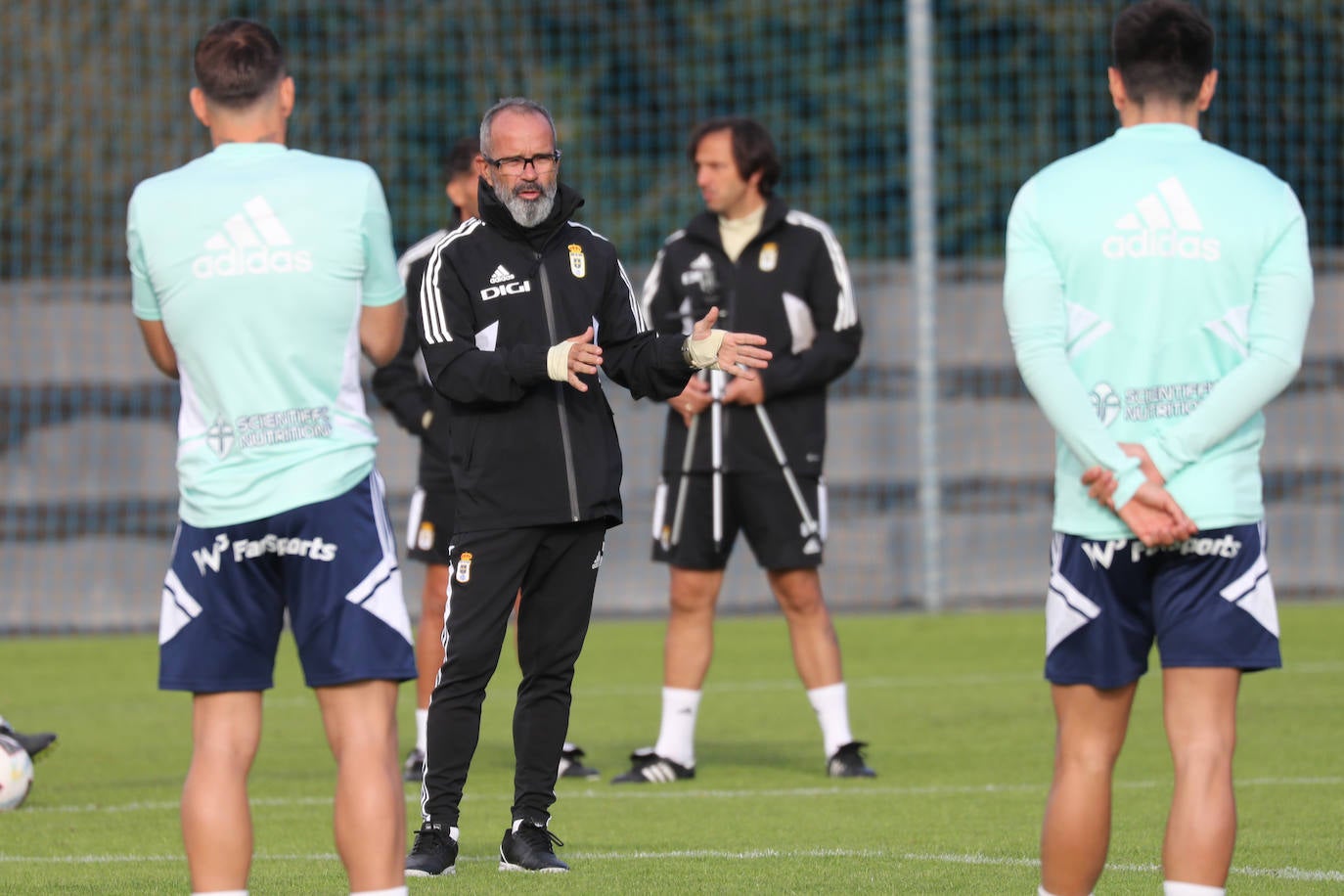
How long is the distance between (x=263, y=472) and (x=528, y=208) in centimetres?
157

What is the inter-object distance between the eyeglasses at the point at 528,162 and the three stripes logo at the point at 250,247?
1.44m

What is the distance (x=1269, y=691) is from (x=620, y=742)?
2941 millimetres

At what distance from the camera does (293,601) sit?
4.19 metres

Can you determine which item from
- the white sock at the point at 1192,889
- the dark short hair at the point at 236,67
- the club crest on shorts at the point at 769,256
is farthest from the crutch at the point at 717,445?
the white sock at the point at 1192,889

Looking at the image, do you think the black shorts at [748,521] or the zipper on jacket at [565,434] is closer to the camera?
the zipper on jacket at [565,434]

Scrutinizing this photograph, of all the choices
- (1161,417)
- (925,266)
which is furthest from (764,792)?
(925,266)

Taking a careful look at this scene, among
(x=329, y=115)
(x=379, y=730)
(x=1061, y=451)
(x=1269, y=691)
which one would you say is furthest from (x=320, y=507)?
(x=329, y=115)

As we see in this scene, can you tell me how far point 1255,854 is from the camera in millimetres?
5629

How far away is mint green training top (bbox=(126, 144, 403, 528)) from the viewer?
4121 millimetres

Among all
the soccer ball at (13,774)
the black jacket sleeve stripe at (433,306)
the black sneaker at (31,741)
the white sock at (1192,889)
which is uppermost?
the black jacket sleeve stripe at (433,306)

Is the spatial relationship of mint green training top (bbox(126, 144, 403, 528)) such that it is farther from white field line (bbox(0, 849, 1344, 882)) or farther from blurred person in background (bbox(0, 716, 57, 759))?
blurred person in background (bbox(0, 716, 57, 759))

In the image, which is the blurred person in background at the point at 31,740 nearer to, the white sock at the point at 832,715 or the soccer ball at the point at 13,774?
the soccer ball at the point at 13,774

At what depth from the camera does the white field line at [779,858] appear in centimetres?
539

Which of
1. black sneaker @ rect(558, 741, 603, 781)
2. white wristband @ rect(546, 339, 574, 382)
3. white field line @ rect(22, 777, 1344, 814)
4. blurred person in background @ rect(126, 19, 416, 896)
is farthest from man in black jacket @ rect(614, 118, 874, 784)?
blurred person in background @ rect(126, 19, 416, 896)
